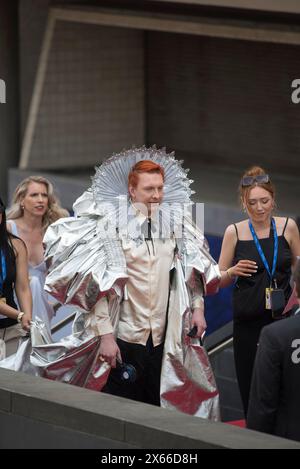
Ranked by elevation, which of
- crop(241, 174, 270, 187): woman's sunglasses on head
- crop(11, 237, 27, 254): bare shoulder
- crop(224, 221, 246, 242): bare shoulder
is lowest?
crop(11, 237, 27, 254): bare shoulder

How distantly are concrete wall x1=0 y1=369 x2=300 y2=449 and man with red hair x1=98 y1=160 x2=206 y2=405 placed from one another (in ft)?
2.25

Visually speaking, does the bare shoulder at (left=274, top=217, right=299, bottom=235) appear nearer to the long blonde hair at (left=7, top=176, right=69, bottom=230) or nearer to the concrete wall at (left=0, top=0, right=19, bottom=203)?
the long blonde hair at (left=7, top=176, right=69, bottom=230)

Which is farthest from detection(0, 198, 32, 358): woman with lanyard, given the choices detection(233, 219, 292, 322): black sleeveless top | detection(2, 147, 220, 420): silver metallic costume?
detection(233, 219, 292, 322): black sleeveless top

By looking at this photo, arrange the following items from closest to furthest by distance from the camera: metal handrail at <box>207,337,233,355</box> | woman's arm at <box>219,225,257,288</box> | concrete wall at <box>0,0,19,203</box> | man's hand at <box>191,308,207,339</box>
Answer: man's hand at <box>191,308,207,339</box> < woman's arm at <box>219,225,257,288</box> < metal handrail at <box>207,337,233,355</box> < concrete wall at <box>0,0,19,203</box>

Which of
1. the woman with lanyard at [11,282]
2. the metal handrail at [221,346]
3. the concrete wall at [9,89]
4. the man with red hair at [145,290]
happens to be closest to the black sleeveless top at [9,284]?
the woman with lanyard at [11,282]

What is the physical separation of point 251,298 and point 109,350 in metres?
1.08

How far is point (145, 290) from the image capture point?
6391 mm

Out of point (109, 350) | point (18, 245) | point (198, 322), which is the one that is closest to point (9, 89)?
point (18, 245)

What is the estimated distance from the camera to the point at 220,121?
15961mm

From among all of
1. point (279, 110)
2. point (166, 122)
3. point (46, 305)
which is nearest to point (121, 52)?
point (166, 122)

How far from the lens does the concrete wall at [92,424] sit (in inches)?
192

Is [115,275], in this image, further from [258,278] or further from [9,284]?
[9,284]

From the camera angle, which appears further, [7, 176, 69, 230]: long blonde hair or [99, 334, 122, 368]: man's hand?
[7, 176, 69, 230]: long blonde hair

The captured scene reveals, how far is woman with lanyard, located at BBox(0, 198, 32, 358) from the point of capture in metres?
7.25
